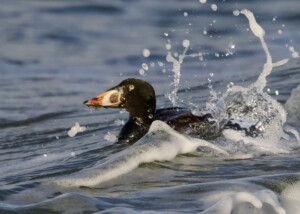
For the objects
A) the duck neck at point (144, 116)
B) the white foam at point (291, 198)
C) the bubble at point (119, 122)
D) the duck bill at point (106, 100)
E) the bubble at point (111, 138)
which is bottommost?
the white foam at point (291, 198)

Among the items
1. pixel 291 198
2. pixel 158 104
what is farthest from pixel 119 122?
pixel 291 198

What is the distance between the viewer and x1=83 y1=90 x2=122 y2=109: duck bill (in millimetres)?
7863

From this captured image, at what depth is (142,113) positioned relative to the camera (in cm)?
785

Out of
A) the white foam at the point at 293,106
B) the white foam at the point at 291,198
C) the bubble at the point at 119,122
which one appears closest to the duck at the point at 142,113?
the white foam at the point at 293,106

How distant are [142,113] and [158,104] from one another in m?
2.29

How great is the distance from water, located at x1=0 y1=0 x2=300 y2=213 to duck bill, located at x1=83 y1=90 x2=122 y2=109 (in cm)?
28

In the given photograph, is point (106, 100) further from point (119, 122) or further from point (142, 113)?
point (119, 122)

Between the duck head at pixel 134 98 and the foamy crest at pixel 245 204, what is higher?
the duck head at pixel 134 98

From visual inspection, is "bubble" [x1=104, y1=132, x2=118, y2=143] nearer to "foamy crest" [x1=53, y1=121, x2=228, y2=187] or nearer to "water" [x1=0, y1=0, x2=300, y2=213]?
"water" [x1=0, y1=0, x2=300, y2=213]

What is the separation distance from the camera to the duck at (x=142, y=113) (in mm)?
7676

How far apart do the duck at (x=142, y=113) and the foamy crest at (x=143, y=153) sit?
271mm

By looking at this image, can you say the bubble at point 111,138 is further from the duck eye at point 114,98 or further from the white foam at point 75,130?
the white foam at point 75,130

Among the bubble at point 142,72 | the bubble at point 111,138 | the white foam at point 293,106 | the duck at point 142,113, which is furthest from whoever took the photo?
the bubble at point 142,72

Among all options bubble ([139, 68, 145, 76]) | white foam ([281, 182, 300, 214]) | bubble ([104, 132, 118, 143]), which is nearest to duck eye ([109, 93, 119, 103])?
bubble ([104, 132, 118, 143])
